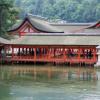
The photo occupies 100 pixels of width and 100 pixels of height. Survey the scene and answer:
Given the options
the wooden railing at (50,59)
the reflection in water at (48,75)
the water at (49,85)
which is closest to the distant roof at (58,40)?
the wooden railing at (50,59)

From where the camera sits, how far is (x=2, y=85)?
28234 millimetres

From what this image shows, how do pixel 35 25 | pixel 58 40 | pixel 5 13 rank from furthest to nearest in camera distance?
pixel 35 25, pixel 5 13, pixel 58 40

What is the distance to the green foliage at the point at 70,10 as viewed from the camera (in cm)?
12875

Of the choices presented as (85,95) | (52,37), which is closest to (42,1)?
(52,37)

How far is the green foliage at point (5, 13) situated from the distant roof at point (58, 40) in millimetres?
6625

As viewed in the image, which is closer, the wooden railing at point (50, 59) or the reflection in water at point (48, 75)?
the reflection in water at point (48, 75)

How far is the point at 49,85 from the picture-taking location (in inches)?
1121

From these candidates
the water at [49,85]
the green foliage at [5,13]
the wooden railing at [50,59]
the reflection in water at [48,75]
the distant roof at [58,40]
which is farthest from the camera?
the green foliage at [5,13]

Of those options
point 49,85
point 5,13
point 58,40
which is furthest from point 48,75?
point 5,13

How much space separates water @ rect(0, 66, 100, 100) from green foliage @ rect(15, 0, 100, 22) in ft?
290

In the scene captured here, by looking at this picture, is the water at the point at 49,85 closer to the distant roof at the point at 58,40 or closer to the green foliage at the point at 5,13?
the distant roof at the point at 58,40

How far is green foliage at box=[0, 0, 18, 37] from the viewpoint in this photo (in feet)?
176

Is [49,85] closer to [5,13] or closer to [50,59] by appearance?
[50,59]

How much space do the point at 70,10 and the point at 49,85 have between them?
4179 inches
